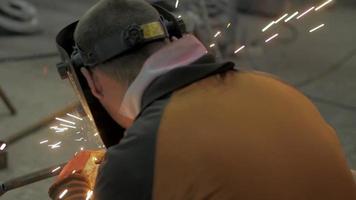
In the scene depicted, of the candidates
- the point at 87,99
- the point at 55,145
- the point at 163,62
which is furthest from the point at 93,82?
the point at 55,145

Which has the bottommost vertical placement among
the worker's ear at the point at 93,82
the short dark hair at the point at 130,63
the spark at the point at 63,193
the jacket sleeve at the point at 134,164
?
the spark at the point at 63,193

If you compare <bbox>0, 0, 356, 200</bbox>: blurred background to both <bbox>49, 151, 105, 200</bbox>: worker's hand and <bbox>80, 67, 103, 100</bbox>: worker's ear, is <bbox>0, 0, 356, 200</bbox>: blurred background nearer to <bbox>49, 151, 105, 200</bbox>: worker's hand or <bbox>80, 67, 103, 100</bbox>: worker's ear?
<bbox>49, 151, 105, 200</bbox>: worker's hand

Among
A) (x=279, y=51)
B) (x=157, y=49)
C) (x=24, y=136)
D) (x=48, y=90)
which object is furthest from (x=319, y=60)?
(x=157, y=49)

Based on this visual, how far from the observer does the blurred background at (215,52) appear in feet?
11.4

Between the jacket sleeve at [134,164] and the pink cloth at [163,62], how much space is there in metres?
0.08

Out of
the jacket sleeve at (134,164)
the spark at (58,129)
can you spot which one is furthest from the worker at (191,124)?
the spark at (58,129)

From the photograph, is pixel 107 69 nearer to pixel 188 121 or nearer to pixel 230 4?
pixel 188 121

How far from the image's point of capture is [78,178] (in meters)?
1.98

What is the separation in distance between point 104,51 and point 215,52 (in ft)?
5.06

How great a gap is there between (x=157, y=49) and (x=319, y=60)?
11.6ft

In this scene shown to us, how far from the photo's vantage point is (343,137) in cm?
369

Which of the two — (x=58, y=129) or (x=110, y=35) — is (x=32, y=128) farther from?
(x=110, y=35)

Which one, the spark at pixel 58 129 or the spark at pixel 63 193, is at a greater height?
the spark at pixel 63 193

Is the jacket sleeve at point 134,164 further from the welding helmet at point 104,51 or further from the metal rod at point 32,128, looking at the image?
the metal rod at point 32,128
